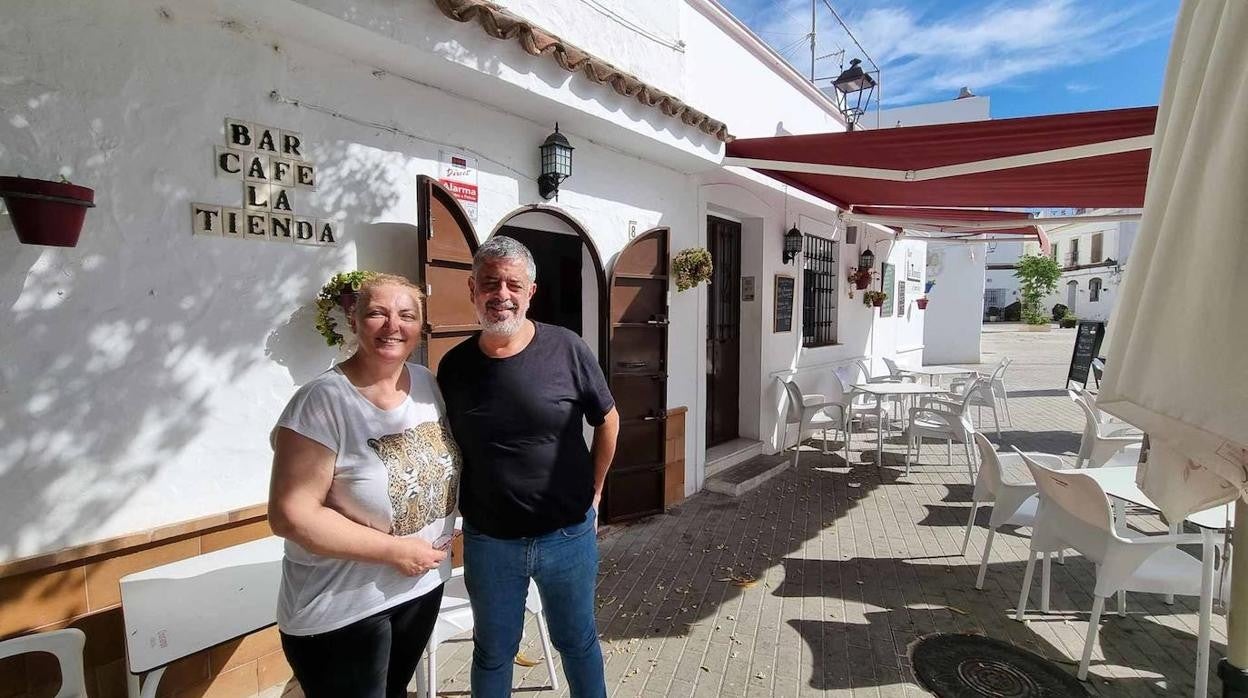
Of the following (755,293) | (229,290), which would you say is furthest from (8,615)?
(755,293)

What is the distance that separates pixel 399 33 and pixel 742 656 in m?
3.62

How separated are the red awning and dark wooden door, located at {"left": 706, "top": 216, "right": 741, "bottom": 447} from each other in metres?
1.19

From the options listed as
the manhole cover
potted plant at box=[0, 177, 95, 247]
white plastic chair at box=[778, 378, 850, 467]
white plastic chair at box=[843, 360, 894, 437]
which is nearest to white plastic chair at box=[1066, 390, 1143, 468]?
white plastic chair at box=[843, 360, 894, 437]

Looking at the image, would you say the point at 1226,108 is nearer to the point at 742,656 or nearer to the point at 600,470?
the point at 600,470

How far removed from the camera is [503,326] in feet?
6.38

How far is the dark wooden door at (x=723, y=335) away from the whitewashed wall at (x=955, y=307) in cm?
1322

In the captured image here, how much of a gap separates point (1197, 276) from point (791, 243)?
6.22 m

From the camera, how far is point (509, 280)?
1956mm

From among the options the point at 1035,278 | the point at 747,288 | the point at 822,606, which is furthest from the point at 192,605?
the point at 1035,278

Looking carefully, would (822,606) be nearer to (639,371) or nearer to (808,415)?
(639,371)

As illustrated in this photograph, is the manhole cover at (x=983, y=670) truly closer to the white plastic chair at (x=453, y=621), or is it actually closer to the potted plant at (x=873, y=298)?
the white plastic chair at (x=453, y=621)

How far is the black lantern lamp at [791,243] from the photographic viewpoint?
7.04 m

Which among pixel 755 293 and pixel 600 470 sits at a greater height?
pixel 755 293

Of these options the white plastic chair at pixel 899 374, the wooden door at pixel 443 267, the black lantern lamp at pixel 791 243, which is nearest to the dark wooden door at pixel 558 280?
the wooden door at pixel 443 267
